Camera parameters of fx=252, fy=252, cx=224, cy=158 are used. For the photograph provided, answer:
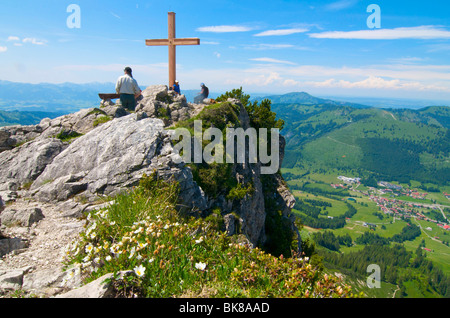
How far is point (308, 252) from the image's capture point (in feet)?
93.6

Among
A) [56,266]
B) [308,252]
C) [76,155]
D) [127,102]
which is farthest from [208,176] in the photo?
[308,252]

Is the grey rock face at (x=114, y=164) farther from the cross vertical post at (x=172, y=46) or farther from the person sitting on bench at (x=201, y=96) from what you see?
the person sitting on bench at (x=201, y=96)

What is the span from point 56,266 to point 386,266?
521ft

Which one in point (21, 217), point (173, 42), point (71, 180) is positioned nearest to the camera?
point (21, 217)

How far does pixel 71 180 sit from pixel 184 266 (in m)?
9.14

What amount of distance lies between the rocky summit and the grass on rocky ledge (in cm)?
65

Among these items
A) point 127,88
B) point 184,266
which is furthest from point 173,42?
point 184,266

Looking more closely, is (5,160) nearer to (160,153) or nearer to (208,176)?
(160,153)

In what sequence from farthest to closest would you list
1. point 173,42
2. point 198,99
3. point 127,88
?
point 198,99, point 173,42, point 127,88

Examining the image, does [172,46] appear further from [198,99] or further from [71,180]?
[71,180]

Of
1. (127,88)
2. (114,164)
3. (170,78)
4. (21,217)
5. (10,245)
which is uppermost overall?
(170,78)

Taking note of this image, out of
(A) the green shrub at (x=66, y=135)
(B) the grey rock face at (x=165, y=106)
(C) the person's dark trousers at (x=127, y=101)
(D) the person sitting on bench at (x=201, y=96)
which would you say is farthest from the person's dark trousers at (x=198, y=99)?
(A) the green shrub at (x=66, y=135)

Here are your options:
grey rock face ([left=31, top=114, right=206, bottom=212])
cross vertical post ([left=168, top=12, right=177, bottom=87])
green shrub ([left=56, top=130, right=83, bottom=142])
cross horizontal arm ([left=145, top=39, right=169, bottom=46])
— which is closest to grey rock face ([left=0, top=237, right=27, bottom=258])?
grey rock face ([left=31, top=114, right=206, bottom=212])

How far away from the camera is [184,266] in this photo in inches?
199
